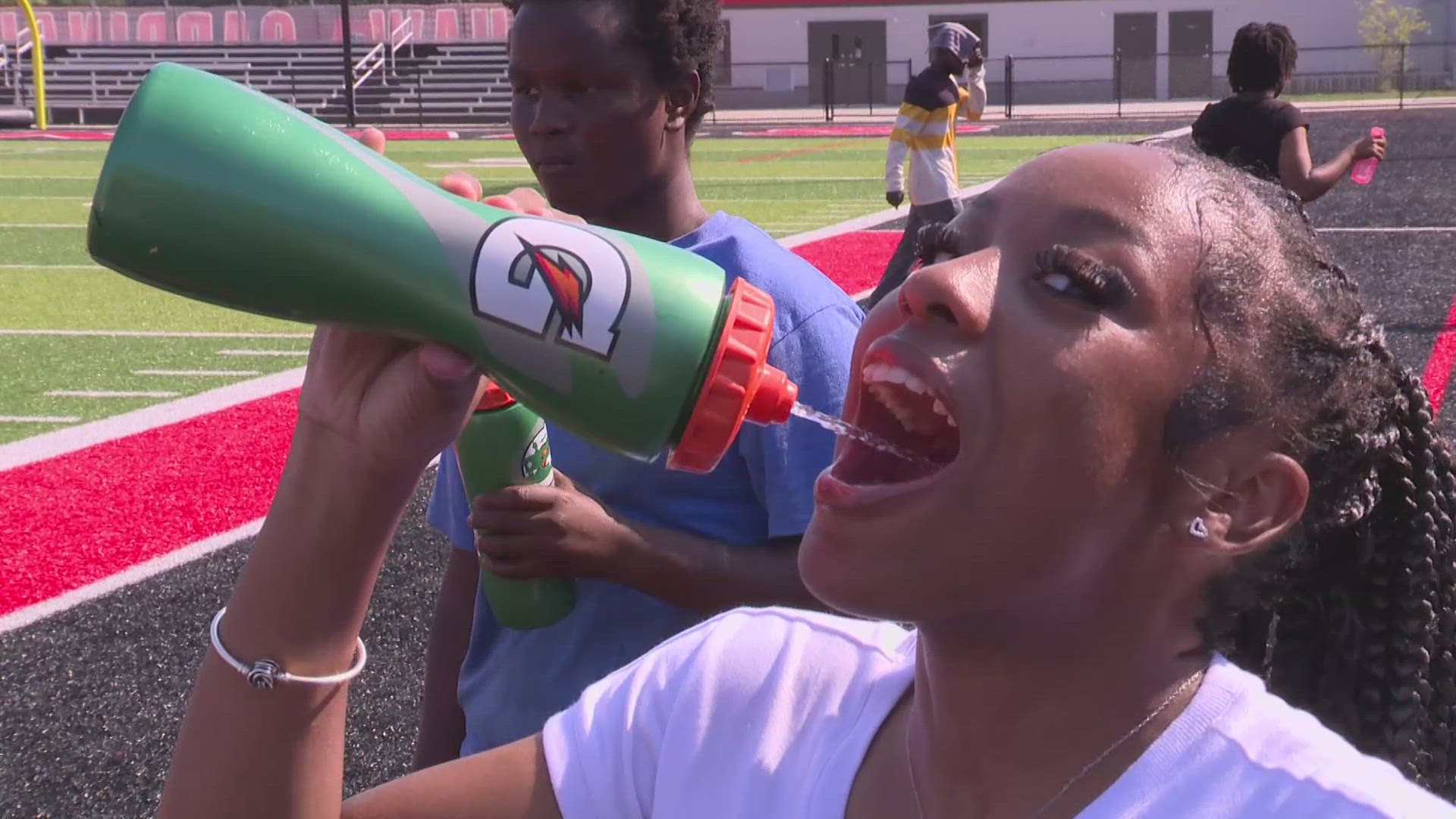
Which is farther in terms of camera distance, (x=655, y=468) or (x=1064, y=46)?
(x=1064, y=46)

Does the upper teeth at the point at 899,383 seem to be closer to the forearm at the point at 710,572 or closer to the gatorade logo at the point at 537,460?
the gatorade logo at the point at 537,460

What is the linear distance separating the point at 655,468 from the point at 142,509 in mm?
4774

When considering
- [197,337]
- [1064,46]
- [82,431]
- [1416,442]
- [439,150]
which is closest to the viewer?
[1416,442]

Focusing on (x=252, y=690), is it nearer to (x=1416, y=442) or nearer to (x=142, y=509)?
(x=1416, y=442)

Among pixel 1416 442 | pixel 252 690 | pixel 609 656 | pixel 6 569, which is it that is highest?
pixel 1416 442

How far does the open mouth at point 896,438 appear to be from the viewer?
162cm

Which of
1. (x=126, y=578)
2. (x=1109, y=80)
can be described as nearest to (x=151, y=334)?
(x=126, y=578)

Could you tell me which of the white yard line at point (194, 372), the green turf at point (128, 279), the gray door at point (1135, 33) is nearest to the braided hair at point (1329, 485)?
the green turf at point (128, 279)

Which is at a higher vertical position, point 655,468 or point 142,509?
point 655,468

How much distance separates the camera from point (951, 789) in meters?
1.63

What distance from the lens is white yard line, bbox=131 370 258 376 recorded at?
31.0ft

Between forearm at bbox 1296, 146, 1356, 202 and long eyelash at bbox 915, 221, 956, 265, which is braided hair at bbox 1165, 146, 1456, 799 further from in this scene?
forearm at bbox 1296, 146, 1356, 202

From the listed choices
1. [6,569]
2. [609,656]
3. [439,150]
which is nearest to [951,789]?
[609,656]

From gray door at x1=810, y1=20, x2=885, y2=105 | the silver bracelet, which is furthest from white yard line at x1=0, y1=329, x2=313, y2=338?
gray door at x1=810, y1=20, x2=885, y2=105
